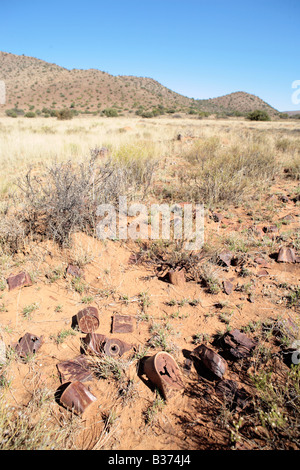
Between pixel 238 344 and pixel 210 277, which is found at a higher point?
pixel 210 277

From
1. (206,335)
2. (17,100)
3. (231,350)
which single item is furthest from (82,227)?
(17,100)

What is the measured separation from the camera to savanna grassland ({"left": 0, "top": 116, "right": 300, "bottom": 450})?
4.87 feet

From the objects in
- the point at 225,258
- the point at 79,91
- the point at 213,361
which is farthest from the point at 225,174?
the point at 79,91

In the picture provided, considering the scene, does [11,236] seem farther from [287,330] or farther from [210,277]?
[287,330]

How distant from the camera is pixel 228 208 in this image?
4.46 metres

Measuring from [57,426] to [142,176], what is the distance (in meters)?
4.36

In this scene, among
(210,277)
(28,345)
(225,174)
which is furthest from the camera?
(225,174)

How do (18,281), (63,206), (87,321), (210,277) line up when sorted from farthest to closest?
(63,206) < (210,277) < (18,281) < (87,321)

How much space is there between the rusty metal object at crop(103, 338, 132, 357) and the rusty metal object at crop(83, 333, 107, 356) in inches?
2.2

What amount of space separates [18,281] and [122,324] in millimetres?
1280

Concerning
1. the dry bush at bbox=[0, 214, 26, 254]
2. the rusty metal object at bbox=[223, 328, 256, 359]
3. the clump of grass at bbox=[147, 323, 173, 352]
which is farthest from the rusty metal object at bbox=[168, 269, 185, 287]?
the dry bush at bbox=[0, 214, 26, 254]

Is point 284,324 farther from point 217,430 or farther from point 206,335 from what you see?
point 217,430

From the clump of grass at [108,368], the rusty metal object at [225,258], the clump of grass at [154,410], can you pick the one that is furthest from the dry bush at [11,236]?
the rusty metal object at [225,258]

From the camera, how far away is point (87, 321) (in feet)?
7.26
